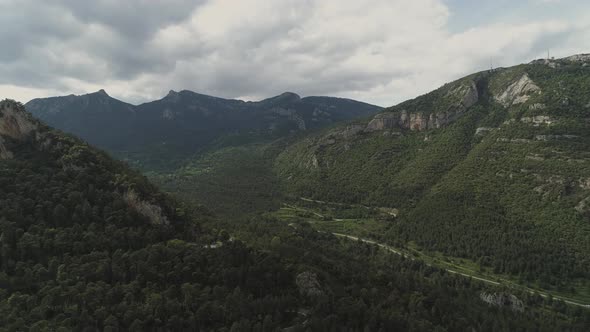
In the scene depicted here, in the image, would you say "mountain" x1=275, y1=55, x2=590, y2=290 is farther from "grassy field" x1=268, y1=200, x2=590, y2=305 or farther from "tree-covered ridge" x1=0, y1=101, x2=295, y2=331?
"tree-covered ridge" x1=0, y1=101, x2=295, y2=331

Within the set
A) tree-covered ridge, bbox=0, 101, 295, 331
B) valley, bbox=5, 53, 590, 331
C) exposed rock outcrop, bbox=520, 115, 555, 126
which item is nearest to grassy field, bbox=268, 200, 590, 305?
valley, bbox=5, 53, 590, 331

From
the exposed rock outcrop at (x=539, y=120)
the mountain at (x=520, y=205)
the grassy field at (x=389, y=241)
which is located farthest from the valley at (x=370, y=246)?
the exposed rock outcrop at (x=539, y=120)

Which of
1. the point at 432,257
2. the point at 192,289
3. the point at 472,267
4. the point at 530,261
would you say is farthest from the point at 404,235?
the point at 192,289

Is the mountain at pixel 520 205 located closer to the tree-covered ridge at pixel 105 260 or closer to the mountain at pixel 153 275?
the mountain at pixel 153 275

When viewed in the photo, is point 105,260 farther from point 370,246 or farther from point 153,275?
point 370,246

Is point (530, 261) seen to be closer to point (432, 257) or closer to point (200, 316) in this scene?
point (432, 257)
